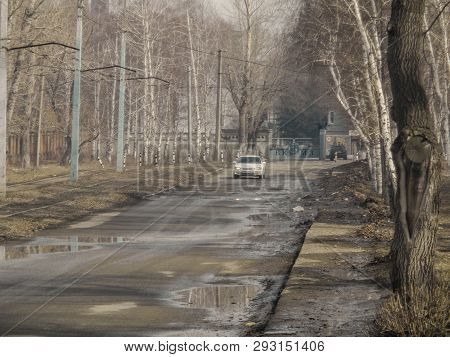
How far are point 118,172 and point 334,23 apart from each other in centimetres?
2266

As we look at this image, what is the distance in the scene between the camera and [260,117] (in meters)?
105

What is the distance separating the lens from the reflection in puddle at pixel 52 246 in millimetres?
20141

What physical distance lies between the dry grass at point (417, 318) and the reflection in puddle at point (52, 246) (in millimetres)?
10819

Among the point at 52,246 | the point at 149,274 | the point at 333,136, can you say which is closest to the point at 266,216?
the point at 52,246

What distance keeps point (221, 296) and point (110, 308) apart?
84.2 inches

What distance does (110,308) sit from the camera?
1337cm

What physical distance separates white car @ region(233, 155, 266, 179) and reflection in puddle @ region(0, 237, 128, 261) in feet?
114

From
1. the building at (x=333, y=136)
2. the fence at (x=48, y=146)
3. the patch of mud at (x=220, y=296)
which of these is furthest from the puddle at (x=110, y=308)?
the building at (x=333, y=136)

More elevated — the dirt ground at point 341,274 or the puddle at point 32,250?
the dirt ground at point 341,274

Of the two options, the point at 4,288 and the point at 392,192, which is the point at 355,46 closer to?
the point at 392,192

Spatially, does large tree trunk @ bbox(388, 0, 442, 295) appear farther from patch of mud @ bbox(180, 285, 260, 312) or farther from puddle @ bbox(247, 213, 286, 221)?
puddle @ bbox(247, 213, 286, 221)

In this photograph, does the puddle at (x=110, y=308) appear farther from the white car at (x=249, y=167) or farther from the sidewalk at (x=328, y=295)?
the white car at (x=249, y=167)

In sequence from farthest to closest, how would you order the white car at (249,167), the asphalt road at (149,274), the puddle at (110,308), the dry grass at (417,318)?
the white car at (249,167) < the puddle at (110,308) < the asphalt road at (149,274) < the dry grass at (417,318)
